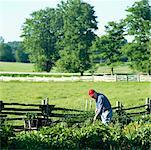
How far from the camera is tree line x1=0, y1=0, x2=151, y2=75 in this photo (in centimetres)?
5903

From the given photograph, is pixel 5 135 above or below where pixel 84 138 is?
above

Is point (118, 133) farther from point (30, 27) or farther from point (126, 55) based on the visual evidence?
point (30, 27)

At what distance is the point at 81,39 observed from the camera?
7162cm

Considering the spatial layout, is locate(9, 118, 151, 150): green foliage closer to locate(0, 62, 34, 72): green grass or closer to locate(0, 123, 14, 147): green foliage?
locate(0, 123, 14, 147): green foliage

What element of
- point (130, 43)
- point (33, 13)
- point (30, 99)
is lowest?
point (30, 99)

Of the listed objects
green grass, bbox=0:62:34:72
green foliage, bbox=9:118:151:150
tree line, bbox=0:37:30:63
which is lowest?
green foliage, bbox=9:118:151:150

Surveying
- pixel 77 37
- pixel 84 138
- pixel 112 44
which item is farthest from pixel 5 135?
pixel 77 37

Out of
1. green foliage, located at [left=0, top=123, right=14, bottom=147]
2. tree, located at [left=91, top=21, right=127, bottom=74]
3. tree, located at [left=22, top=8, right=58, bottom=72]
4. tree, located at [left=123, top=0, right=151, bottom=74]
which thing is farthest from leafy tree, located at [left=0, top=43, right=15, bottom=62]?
green foliage, located at [left=0, top=123, right=14, bottom=147]

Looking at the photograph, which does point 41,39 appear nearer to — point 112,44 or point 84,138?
point 112,44

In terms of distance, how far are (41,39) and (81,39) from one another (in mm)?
9392

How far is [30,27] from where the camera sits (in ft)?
260

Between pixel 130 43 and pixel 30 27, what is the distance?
79.9ft

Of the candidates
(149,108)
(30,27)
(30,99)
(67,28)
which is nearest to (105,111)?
(149,108)

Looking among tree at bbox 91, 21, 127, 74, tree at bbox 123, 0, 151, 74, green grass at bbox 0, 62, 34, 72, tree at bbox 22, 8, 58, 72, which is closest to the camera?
tree at bbox 123, 0, 151, 74
